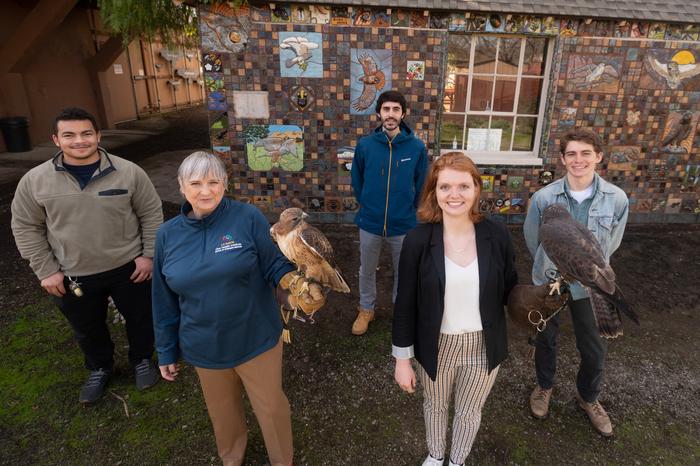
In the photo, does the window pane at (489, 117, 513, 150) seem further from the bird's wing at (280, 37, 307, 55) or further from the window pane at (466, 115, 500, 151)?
the bird's wing at (280, 37, 307, 55)

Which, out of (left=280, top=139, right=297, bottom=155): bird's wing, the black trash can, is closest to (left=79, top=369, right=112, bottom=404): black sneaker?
(left=280, top=139, right=297, bottom=155): bird's wing

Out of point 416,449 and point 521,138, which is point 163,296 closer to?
point 416,449

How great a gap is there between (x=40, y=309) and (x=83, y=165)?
2739 mm

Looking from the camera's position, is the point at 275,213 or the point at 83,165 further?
the point at 275,213

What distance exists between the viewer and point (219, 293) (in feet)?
7.39

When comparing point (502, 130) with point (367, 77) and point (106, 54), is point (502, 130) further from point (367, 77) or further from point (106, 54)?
point (106, 54)

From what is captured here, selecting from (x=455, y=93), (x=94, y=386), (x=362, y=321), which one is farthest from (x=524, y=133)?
(x=94, y=386)

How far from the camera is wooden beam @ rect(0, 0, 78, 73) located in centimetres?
1112

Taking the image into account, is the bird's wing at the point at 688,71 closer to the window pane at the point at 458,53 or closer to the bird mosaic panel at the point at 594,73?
the bird mosaic panel at the point at 594,73

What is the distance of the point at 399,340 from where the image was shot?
95.0 inches

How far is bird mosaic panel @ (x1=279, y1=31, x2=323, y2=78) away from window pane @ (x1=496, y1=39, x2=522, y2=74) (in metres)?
2.85

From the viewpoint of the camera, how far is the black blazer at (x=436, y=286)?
2.25 meters

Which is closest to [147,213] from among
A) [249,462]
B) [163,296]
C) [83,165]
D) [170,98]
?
[83,165]

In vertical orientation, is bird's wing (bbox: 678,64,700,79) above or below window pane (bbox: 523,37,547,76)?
below
